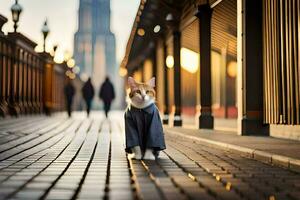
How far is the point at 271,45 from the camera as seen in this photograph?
12.2m

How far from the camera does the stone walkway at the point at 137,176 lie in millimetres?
5215

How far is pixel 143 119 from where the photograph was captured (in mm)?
8219

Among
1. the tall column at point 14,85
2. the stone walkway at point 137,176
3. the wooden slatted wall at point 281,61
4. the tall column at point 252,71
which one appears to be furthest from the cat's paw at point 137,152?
the tall column at point 14,85

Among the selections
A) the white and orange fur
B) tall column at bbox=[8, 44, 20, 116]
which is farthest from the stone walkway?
tall column at bbox=[8, 44, 20, 116]

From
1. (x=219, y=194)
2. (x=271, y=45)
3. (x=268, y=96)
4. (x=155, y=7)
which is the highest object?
(x=155, y=7)

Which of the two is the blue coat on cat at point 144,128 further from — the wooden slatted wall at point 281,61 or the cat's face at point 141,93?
the wooden slatted wall at point 281,61

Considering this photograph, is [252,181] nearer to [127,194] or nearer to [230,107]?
[127,194]

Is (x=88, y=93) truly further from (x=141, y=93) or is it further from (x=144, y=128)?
(x=141, y=93)

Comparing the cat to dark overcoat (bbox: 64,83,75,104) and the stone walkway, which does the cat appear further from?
dark overcoat (bbox: 64,83,75,104)

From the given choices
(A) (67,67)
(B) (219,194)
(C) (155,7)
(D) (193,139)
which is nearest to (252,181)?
(B) (219,194)

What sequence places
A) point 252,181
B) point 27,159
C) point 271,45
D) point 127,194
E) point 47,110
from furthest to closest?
point 47,110 → point 271,45 → point 27,159 → point 252,181 → point 127,194

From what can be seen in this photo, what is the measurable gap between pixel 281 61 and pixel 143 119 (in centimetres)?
439

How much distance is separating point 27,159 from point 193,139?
487cm

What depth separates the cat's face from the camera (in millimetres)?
8047
